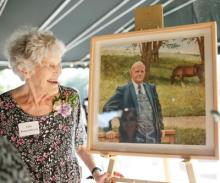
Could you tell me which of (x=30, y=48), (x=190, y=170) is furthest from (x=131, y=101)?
(x=30, y=48)

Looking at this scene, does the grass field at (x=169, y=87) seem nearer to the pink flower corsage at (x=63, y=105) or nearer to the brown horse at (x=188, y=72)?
the brown horse at (x=188, y=72)

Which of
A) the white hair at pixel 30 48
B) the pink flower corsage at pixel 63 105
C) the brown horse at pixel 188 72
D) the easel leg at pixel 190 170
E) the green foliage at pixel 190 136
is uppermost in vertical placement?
the white hair at pixel 30 48

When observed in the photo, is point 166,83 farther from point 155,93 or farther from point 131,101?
point 131,101

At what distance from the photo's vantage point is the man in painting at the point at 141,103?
1.58m

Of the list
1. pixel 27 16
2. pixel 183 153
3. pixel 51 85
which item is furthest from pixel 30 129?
pixel 27 16

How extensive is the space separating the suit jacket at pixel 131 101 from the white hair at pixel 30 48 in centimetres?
35

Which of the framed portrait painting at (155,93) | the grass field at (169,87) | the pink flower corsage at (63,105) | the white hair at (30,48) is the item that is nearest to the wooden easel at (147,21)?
the framed portrait painting at (155,93)

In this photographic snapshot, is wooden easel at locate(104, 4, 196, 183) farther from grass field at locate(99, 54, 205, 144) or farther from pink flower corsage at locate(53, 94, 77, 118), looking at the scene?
pink flower corsage at locate(53, 94, 77, 118)

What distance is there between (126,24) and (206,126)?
6.51 ft

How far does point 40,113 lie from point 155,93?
1.87 feet

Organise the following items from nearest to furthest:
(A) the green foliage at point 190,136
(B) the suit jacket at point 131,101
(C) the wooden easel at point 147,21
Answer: (A) the green foliage at point 190,136, (B) the suit jacket at point 131,101, (C) the wooden easel at point 147,21

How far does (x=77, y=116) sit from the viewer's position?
1.80 m

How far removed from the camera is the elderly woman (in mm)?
1674

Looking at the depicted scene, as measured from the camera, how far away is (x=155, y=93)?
1.61 m
